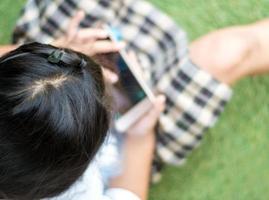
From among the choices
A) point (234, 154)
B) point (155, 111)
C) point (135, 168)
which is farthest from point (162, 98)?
point (234, 154)

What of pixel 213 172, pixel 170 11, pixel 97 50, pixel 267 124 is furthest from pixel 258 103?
pixel 97 50

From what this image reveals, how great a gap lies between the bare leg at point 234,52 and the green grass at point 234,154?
0.12 metres

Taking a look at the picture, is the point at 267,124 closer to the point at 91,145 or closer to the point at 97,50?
the point at 97,50

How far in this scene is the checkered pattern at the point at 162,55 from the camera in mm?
929

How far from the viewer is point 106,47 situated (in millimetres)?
819

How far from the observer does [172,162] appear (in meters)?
1.00

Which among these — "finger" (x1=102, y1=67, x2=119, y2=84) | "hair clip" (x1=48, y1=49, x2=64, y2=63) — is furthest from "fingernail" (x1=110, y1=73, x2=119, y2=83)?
"hair clip" (x1=48, y1=49, x2=64, y2=63)

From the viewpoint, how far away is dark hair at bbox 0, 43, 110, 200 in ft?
1.83

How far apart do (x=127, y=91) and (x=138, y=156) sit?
134 mm

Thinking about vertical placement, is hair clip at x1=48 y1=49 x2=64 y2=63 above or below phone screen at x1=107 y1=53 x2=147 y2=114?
above

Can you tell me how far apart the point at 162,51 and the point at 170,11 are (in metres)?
0.26

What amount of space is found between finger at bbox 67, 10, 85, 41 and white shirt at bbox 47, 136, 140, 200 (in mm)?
188

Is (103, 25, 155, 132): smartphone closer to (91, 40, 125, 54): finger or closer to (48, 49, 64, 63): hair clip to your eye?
(91, 40, 125, 54): finger

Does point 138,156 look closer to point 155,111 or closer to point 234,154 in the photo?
point 155,111
